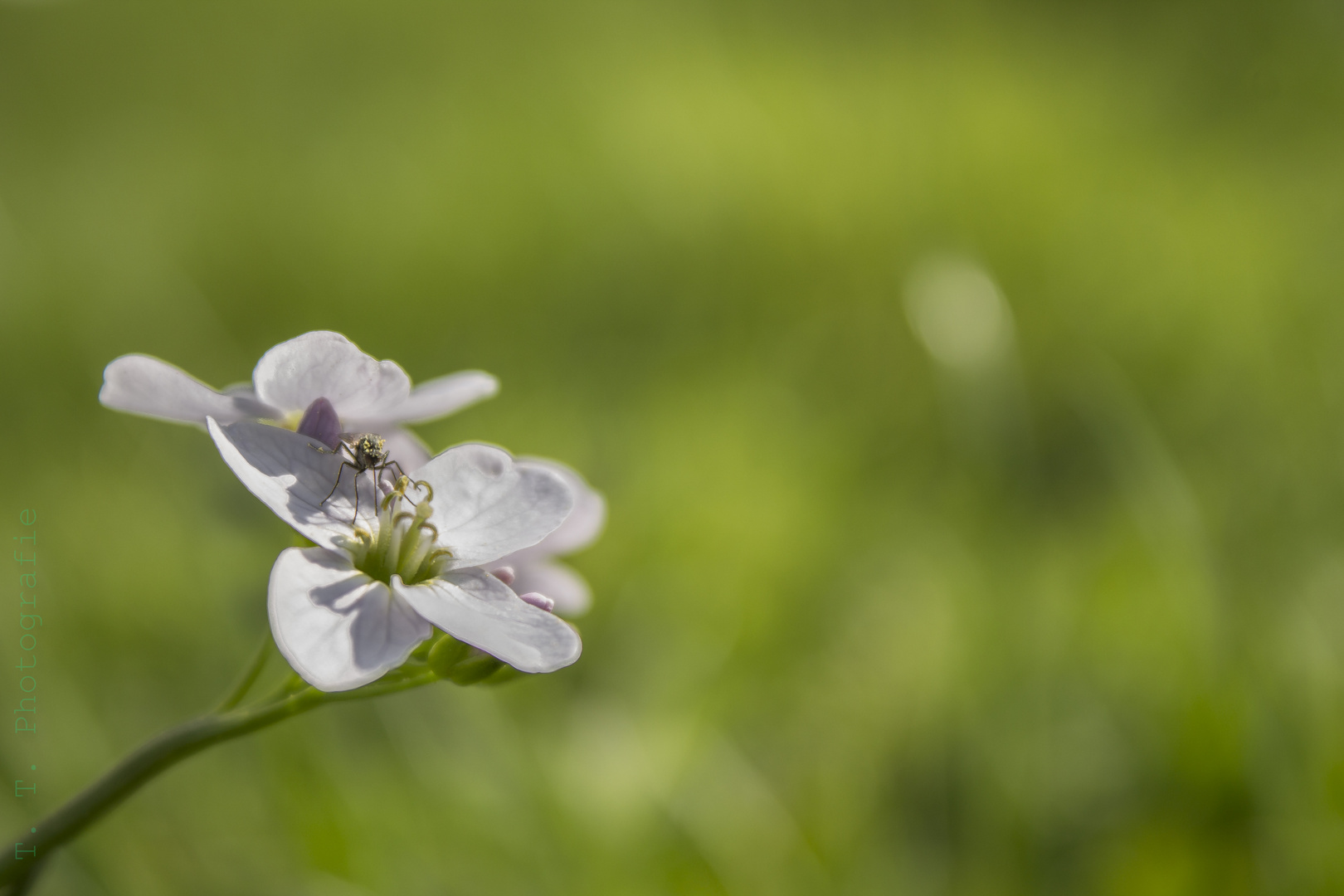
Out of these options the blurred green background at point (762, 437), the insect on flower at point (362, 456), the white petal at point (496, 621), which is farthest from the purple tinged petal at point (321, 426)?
the blurred green background at point (762, 437)

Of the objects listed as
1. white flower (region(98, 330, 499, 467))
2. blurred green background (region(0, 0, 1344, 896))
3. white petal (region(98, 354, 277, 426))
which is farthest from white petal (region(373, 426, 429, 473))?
blurred green background (region(0, 0, 1344, 896))

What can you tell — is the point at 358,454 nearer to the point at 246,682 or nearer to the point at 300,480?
the point at 300,480

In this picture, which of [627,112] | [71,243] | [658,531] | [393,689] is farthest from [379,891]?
[627,112]

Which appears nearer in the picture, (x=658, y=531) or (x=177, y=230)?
(x=658, y=531)

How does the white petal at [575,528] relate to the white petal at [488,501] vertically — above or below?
below

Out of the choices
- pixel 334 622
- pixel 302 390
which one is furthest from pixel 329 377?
pixel 334 622

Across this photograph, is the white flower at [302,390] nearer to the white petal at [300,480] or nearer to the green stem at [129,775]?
the white petal at [300,480]

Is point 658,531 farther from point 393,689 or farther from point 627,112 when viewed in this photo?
point 627,112
